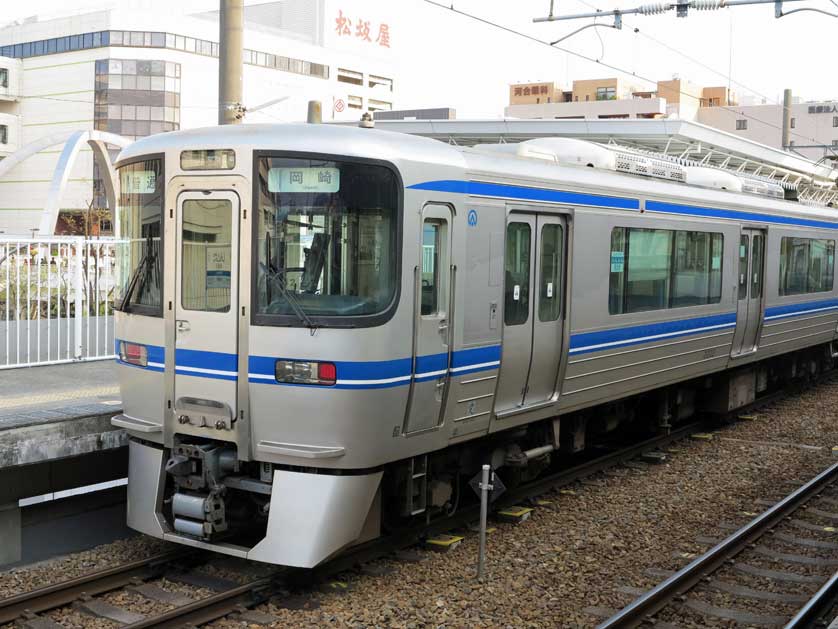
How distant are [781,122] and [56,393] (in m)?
89.3

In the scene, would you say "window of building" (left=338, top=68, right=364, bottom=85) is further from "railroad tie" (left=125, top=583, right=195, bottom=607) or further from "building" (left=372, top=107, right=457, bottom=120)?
"railroad tie" (left=125, top=583, right=195, bottom=607)

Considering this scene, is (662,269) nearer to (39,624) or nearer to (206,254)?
(206,254)

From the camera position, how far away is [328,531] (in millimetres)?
6418

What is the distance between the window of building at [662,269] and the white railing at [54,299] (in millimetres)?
5506

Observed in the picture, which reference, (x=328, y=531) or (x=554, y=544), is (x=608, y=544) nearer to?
(x=554, y=544)

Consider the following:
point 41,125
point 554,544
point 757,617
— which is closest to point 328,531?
point 554,544

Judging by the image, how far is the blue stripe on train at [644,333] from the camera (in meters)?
9.11

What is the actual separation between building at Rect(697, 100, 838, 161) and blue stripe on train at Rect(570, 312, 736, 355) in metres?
79.6

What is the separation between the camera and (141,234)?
7.24 metres

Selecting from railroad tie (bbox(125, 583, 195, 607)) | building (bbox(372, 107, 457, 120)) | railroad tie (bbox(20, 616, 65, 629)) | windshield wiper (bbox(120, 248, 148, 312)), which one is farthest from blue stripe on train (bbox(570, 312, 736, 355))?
building (bbox(372, 107, 457, 120))

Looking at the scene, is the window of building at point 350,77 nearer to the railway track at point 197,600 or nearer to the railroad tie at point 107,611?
the railway track at point 197,600

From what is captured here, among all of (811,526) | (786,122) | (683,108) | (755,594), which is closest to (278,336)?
(755,594)

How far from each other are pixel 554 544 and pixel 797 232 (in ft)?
29.0

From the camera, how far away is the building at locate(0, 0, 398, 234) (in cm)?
6675
